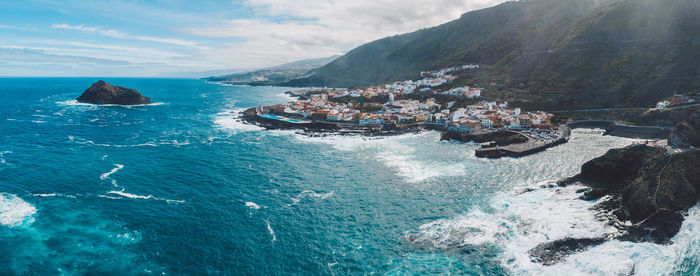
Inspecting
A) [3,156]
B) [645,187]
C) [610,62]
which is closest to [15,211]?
[3,156]

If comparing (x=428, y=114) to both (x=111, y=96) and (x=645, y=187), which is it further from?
(x=111, y=96)

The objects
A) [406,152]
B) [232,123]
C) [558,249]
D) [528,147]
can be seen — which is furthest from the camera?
[232,123]

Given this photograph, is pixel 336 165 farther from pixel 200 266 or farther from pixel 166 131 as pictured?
pixel 166 131

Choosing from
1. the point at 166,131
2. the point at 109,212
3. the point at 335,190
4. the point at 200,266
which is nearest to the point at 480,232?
the point at 335,190

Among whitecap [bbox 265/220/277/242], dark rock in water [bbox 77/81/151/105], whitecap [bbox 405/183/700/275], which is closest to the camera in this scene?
whitecap [bbox 405/183/700/275]

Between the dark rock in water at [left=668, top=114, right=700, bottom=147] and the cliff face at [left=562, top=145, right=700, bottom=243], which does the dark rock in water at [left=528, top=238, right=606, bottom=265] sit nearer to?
the cliff face at [left=562, top=145, right=700, bottom=243]

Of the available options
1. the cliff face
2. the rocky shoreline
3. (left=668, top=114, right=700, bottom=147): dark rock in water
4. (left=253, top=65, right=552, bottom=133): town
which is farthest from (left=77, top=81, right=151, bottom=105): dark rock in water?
(left=668, top=114, right=700, bottom=147): dark rock in water
